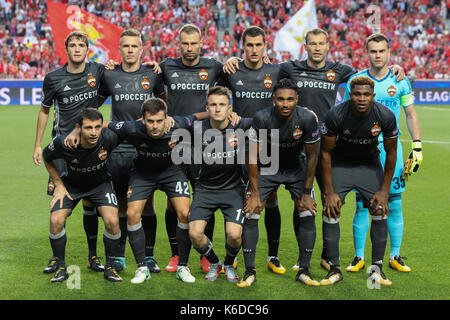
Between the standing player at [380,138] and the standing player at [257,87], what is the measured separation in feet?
2.65

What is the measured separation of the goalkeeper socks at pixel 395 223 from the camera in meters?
6.51

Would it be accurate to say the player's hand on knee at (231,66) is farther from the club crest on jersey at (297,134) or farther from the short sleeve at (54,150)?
the short sleeve at (54,150)

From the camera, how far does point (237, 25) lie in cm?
3209

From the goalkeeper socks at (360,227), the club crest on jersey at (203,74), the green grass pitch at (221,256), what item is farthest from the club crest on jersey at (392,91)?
the club crest on jersey at (203,74)

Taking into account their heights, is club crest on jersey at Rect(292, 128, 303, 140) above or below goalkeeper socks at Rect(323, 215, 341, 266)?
above

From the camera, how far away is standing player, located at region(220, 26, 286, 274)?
21.4ft

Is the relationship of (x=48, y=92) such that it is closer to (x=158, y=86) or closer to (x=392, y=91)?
(x=158, y=86)

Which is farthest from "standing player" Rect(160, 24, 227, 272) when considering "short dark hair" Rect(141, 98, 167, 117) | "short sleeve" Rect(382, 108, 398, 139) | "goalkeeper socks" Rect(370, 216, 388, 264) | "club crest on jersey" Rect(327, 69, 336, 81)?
"short sleeve" Rect(382, 108, 398, 139)

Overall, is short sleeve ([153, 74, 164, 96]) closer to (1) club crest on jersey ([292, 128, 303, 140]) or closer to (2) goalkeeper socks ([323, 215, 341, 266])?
(1) club crest on jersey ([292, 128, 303, 140])

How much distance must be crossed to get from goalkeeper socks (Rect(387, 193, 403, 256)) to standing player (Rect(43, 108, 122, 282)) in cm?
283

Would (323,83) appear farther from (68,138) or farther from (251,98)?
(68,138)

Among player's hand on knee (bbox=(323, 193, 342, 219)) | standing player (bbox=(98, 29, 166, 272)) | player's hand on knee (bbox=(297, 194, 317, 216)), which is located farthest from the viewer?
standing player (bbox=(98, 29, 166, 272))

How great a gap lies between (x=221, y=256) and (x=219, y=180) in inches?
45.1

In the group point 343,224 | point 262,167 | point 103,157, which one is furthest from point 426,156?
point 103,157
